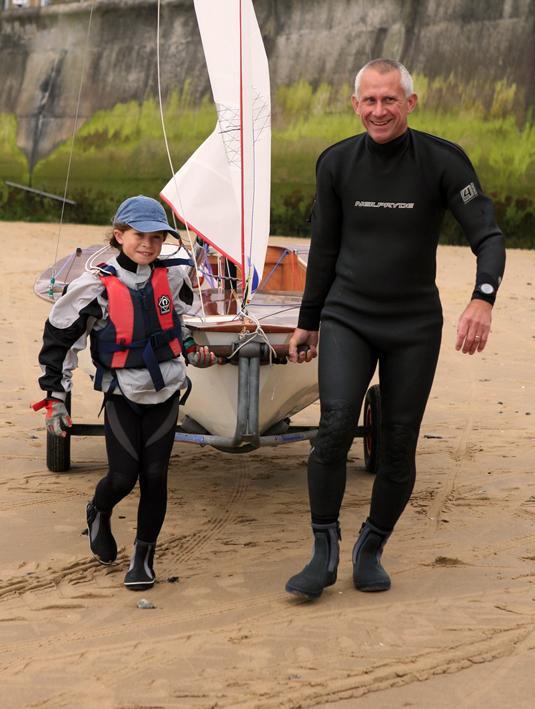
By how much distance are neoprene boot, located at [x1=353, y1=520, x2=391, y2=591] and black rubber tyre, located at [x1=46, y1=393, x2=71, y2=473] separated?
219cm

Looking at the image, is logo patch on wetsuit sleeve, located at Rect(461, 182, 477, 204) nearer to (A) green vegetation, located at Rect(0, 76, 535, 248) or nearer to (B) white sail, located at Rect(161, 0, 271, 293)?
(B) white sail, located at Rect(161, 0, 271, 293)

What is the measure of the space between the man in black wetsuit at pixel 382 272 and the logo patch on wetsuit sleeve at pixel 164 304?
0.55 meters

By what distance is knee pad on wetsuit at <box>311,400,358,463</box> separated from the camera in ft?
14.4

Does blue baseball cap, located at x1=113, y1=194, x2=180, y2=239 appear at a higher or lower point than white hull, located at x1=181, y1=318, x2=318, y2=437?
higher

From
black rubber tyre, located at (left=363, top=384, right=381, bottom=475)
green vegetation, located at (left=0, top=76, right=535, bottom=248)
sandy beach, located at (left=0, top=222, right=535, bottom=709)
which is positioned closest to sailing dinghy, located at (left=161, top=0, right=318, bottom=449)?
black rubber tyre, located at (left=363, top=384, right=381, bottom=475)

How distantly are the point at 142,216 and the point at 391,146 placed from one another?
0.95 m

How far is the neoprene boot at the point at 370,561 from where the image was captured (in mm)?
4578

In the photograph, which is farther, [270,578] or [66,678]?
[270,578]

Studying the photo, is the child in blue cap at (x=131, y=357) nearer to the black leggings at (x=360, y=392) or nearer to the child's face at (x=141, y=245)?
the child's face at (x=141, y=245)

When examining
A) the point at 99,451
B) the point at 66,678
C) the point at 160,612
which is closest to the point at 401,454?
the point at 160,612

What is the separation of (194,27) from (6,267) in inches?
269

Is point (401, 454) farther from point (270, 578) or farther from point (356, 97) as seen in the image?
point (356, 97)

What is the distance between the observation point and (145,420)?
4.56m

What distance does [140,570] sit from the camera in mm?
4617
